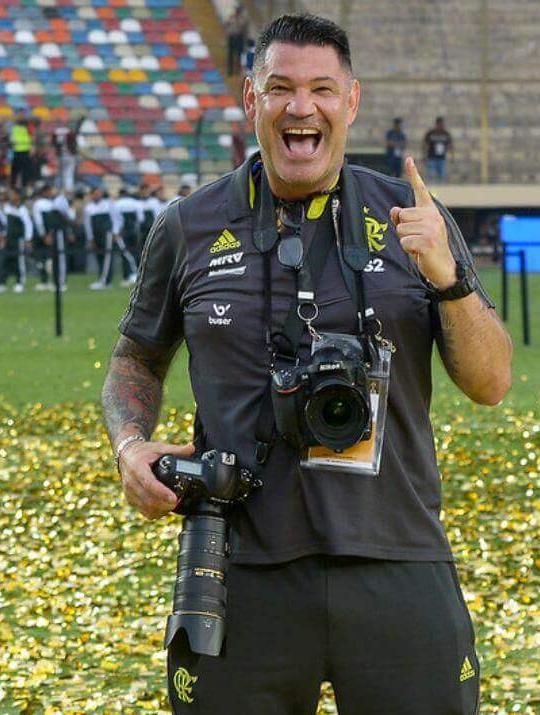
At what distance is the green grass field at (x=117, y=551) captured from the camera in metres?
6.86

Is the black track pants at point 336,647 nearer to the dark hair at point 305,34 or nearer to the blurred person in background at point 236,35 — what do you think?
the dark hair at point 305,34


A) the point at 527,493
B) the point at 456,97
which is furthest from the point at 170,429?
the point at 456,97

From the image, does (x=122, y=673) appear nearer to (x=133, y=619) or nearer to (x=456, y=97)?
(x=133, y=619)

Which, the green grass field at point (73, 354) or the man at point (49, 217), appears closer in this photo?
the green grass field at point (73, 354)

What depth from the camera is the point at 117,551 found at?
9438 millimetres

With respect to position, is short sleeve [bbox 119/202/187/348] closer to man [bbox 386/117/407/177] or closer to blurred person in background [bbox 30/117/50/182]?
man [bbox 386/117/407/177]

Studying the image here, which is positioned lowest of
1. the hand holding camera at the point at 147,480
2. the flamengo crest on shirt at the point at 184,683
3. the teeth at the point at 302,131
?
the flamengo crest on shirt at the point at 184,683

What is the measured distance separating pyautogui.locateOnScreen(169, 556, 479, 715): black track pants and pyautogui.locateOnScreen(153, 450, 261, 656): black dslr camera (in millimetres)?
67

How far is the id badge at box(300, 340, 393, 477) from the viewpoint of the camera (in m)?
3.49

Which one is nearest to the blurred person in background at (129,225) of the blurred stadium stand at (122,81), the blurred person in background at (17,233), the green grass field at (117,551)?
the blurred person in background at (17,233)

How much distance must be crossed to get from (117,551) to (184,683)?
592 cm

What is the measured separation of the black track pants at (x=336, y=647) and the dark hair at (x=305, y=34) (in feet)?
3.12

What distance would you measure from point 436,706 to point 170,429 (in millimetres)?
10373

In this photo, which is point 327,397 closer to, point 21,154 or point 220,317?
point 220,317
